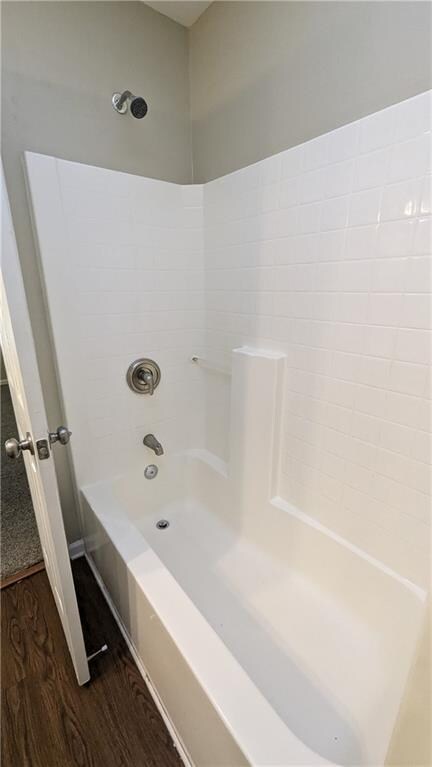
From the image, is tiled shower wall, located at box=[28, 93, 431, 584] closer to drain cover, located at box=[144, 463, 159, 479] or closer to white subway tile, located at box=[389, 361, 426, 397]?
white subway tile, located at box=[389, 361, 426, 397]

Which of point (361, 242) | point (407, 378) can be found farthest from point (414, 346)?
point (361, 242)

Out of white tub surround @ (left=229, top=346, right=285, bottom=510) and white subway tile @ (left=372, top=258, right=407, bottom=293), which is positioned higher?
white subway tile @ (left=372, top=258, right=407, bottom=293)

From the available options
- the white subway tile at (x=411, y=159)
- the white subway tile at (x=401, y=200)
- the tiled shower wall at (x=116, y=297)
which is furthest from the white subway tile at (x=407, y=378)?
the tiled shower wall at (x=116, y=297)

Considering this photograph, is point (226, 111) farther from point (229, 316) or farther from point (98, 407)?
point (98, 407)

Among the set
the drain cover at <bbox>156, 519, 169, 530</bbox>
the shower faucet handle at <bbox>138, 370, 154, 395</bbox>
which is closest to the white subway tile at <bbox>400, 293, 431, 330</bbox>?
the shower faucet handle at <bbox>138, 370, 154, 395</bbox>

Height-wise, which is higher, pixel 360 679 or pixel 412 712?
pixel 412 712

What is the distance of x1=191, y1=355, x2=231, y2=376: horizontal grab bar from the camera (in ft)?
5.71

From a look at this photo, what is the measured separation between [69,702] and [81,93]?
238 cm

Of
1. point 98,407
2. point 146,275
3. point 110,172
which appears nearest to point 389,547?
point 98,407

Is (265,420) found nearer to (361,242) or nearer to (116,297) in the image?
(361,242)

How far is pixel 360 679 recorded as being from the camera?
3.64 ft

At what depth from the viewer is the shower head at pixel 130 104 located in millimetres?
1339

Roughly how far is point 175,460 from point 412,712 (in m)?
1.50

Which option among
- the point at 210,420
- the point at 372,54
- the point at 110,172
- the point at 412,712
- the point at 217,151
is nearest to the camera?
the point at 412,712
